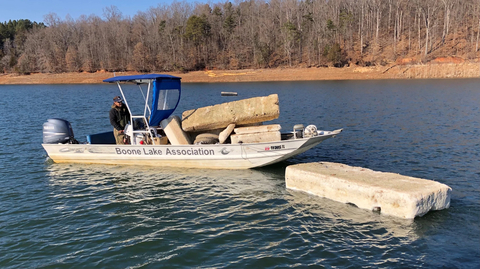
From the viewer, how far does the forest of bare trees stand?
8994cm

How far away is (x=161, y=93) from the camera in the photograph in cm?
1368

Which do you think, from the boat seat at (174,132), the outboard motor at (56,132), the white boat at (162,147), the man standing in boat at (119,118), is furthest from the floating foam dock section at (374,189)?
the outboard motor at (56,132)

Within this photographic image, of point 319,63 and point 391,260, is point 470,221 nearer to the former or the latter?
point 391,260

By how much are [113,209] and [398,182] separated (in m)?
7.81

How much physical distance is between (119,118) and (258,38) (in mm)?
94706

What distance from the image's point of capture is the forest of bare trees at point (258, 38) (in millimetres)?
89938

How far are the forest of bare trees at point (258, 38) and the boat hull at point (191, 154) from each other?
2915 inches

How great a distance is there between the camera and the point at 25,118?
93.0 ft

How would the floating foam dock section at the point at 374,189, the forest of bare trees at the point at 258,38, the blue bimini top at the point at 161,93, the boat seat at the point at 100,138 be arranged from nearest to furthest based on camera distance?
the floating foam dock section at the point at 374,189 → the blue bimini top at the point at 161,93 → the boat seat at the point at 100,138 → the forest of bare trees at the point at 258,38

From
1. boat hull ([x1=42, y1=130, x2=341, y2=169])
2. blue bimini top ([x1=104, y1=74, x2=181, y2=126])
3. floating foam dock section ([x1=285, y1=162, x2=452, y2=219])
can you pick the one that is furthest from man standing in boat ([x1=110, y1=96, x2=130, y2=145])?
floating foam dock section ([x1=285, y1=162, x2=452, y2=219])

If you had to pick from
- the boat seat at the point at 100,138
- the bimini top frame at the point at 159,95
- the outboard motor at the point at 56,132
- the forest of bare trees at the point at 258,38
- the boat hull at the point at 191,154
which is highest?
the forest of bare trees at the point at 258,38

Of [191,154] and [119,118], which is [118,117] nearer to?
[119,118]

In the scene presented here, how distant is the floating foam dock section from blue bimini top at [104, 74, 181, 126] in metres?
5.66

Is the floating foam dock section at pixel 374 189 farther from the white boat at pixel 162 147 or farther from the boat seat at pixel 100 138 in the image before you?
the boat seat at pixel 100 138
